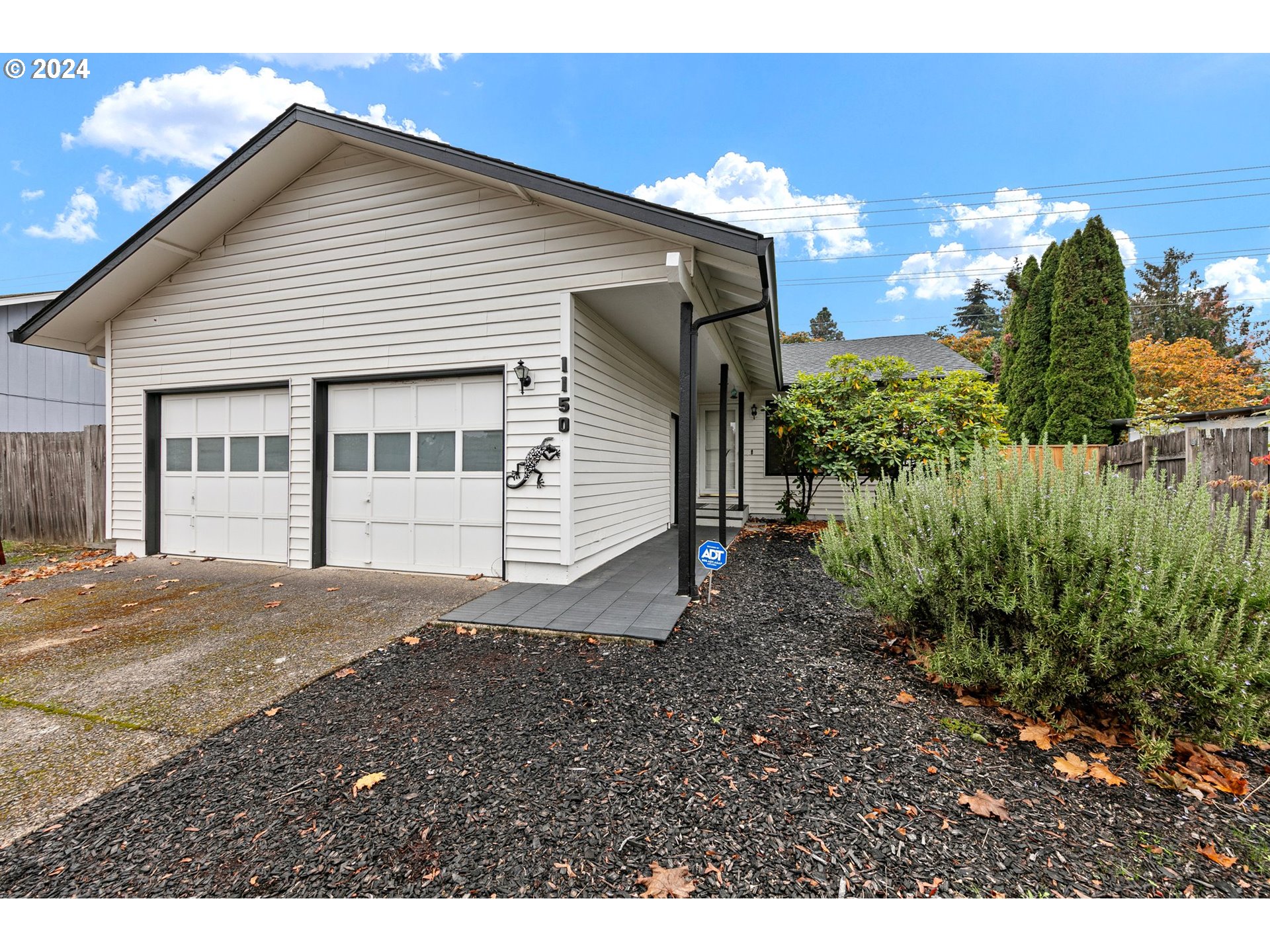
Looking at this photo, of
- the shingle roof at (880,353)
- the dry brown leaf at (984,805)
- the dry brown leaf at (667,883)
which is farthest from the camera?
the shingle roof at (880,353)

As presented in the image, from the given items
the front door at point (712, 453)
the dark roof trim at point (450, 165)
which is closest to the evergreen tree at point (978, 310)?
the front door at point (712, 453)

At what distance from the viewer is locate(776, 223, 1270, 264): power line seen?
2652cm

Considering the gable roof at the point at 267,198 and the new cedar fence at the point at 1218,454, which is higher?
the gable roof at the point at 267,198

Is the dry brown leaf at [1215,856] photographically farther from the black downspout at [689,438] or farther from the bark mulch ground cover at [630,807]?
the black downspout at [689,438]

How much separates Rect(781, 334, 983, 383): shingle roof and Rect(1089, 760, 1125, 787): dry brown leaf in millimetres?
10033

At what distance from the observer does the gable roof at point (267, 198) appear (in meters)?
4.09

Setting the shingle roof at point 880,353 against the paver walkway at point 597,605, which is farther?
the shingle roof at point 880,353

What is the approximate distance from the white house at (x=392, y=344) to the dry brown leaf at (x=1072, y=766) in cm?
274

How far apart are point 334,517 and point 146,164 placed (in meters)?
9.02

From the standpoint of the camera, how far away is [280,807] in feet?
5.71

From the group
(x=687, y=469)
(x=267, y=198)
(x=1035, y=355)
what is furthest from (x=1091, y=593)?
(x=1035, y=355)

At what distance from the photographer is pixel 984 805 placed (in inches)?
68.6

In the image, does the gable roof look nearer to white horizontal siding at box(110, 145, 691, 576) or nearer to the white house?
the white house
